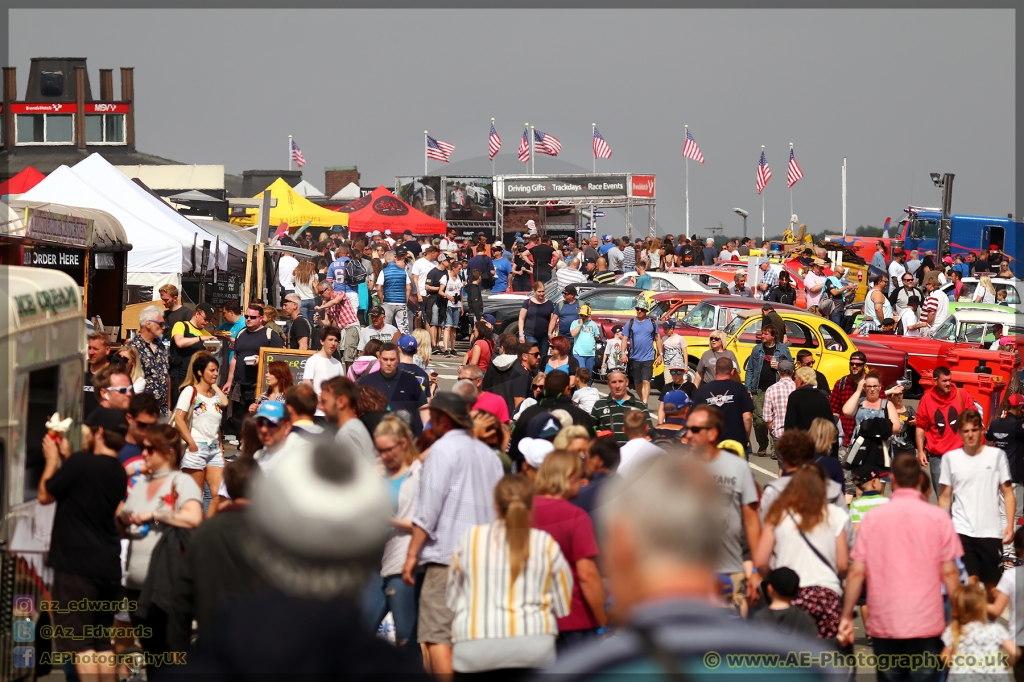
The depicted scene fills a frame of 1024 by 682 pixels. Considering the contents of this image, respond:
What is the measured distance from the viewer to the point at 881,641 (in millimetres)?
6164

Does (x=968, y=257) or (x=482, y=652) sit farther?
(x=968, y=257)

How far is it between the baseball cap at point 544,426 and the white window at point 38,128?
230 ft

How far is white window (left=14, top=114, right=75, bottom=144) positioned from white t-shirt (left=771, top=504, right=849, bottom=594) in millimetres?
72480

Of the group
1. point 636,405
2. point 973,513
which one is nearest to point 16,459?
point 636,405

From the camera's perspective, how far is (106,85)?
75750 mm

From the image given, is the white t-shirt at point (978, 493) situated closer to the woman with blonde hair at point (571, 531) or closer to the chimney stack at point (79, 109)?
the woman with blonde hair at point (571, 531)

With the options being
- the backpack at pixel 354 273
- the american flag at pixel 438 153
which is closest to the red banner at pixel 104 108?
the american flag at pixel 438 153

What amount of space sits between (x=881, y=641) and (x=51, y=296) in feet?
17.0

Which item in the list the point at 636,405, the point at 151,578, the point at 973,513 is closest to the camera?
the point at 151,578

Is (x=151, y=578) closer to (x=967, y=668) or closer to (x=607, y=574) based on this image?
(x=967, y=668)

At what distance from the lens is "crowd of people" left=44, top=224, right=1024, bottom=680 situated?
5.75 ft

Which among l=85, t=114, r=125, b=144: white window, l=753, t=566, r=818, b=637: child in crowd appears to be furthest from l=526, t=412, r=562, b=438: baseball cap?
l=85, t=114, r=125, b=144: white window

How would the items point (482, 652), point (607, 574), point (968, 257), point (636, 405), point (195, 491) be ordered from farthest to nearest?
point (968, 257) < point (636, 405) < point (195, 491) < point (482, 652) < point (607, 574)

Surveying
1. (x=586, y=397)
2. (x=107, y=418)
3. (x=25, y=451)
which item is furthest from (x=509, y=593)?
(x=586, y=397)
